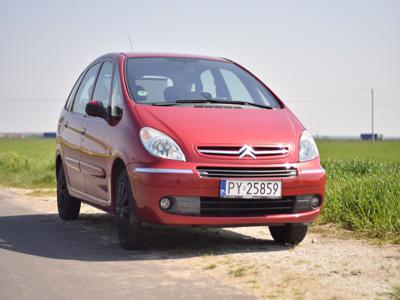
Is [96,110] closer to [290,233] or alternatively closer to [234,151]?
[234,151]

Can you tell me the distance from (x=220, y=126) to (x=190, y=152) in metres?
0.46

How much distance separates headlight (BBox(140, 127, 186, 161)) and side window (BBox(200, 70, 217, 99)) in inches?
52.4

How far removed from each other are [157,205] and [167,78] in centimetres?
169

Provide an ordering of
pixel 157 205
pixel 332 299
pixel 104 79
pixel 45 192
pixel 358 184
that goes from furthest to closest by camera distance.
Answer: pixel 45 192 → pixel 358 184 → pixel 104 79 → pixel 157 205 → pixel 332 299

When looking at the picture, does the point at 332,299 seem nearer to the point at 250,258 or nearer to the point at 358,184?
the point at 250,258

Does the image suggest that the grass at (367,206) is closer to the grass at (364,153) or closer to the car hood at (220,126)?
the car hood at (220,126)

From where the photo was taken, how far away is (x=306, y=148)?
23.1ft

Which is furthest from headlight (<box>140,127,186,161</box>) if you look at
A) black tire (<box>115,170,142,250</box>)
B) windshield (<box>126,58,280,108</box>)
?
windshield (<box>126,58,280,108</box>)

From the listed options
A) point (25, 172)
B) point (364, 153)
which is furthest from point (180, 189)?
point (364, 153)

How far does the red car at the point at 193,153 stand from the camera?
6516 millimetres

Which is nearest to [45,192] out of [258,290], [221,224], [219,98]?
[219,98]

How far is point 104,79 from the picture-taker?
8.31 m

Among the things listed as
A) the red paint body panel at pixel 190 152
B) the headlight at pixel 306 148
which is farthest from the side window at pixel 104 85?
the headlight at pixel 306 148

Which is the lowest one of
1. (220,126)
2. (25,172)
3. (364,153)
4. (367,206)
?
(364,153)
